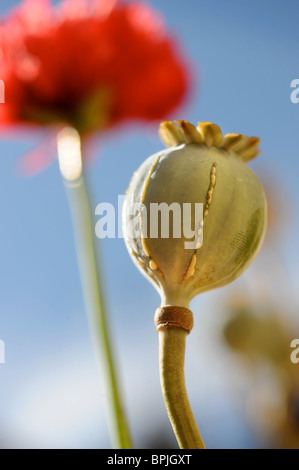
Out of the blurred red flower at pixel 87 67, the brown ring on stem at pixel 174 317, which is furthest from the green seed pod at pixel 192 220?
the blurred red flower at pixel 87 67

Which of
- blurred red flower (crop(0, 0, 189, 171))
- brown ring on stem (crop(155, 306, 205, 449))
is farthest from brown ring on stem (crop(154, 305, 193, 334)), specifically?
blurred red flower (crop(0, 0, 189, 171))

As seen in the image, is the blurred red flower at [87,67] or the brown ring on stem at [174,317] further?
the blurred red flower at [87,67]

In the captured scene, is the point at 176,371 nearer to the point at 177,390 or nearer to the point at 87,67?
the point at 177,390

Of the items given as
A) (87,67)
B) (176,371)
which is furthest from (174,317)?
(87,67)

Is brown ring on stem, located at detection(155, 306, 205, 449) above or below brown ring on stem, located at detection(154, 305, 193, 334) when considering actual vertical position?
below

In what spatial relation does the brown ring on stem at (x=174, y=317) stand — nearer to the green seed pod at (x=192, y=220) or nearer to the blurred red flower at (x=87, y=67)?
the green seed pod at (x=192, y=220)

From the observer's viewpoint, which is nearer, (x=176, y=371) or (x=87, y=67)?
(x=176, y=371)

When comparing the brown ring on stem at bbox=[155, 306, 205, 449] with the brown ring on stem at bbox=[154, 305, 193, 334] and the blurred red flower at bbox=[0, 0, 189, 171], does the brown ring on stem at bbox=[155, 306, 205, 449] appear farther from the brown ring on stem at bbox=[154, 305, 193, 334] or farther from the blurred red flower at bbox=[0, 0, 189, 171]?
the blurred red flower at bbox=[0, 0, 189, 171]

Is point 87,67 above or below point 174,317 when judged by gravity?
above
